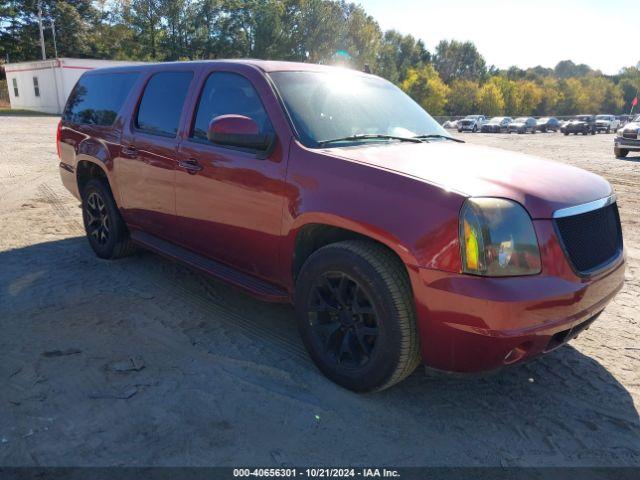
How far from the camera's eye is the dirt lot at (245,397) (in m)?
2.49

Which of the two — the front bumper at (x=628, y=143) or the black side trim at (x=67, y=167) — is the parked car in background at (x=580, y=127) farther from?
the black side trim at (x=67, y=167)

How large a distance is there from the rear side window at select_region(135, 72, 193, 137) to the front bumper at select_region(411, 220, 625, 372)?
8.35ft

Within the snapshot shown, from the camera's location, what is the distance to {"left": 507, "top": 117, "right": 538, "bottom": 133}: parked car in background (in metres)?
49.3

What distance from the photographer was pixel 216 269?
3.77 meters

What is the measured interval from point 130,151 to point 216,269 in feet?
5.00

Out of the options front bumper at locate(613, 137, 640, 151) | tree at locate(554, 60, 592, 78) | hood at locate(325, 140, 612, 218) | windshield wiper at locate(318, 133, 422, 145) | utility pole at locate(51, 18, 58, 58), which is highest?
tree at locate(554, 60, 592, 78)

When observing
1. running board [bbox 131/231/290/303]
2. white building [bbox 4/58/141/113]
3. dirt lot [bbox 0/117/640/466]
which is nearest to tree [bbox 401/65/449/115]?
white building [bbox 4/58/141/113]

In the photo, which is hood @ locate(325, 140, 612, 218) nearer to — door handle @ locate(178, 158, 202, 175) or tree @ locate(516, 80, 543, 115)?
door handle @ locate(178, 158, 202, 175)

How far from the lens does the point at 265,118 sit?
3.37 metres

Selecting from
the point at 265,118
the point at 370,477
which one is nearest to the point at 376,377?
the point at 370,477

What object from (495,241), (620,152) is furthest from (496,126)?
(495,241)

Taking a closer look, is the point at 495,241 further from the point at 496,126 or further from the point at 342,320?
the point at 496,126

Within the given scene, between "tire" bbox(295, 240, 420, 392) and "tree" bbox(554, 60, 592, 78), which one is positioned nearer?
"tire" bbox(295, 240, 420, 392)

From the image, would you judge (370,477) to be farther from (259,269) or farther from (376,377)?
(259,269)
